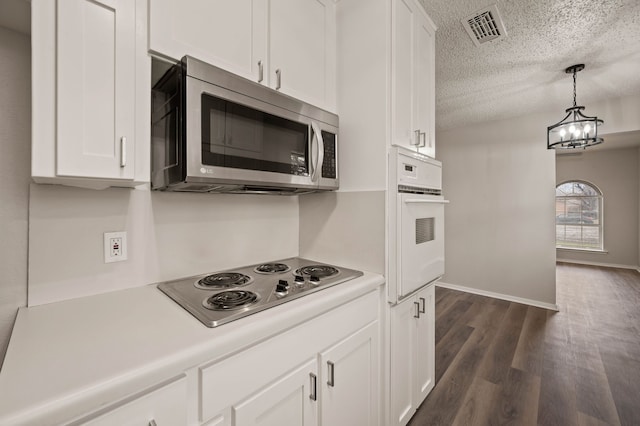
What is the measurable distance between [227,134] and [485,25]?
2.03 meters

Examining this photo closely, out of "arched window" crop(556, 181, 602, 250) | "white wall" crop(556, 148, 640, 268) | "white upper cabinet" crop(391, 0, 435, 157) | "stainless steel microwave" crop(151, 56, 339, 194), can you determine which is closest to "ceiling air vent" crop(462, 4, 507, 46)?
"white upper cabinet" crop(391, 0, 435, 157)

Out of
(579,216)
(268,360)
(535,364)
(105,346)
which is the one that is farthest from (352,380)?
(579,216)

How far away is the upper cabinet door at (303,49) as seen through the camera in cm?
129

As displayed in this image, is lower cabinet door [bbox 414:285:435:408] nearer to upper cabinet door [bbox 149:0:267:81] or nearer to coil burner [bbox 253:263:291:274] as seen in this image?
coil burner [bbox 253:263:291:274]

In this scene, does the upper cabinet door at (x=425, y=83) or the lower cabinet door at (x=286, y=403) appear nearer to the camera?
the lower cabinet door at (x=286, y=403)

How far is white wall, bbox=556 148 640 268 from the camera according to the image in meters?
5.38

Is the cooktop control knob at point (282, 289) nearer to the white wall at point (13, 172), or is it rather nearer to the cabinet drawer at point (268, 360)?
the cabinet drawer at point (268, 360)

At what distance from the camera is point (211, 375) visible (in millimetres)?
744

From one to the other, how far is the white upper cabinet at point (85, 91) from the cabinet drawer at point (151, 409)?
62 centimetres

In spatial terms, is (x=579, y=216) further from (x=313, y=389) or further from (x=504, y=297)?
(x=313, y=389)

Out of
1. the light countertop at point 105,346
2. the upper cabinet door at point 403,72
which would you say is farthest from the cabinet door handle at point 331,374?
the upper cabinet door at point 403,72

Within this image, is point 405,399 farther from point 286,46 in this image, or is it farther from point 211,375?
point 286,46

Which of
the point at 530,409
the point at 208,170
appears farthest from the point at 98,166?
the point at 530,409

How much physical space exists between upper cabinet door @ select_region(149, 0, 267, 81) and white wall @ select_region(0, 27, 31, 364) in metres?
0.50
